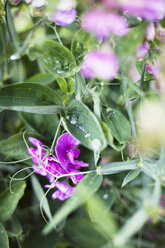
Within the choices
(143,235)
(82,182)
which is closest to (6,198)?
(82,182)

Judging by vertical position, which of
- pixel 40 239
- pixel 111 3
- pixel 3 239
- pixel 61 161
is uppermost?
pixel 111 3

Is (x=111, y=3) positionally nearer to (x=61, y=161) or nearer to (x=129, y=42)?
(x=129, y=42)

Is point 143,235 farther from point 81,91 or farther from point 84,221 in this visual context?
point 81,91

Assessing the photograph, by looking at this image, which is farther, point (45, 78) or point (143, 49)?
point (45, 78)

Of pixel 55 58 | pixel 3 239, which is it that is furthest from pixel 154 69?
pixel 3 239

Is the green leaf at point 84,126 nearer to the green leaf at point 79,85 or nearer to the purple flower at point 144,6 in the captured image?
the green leaf at point 79,85

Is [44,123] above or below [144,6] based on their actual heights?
below

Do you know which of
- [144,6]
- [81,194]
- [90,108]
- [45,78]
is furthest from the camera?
[45,78]
